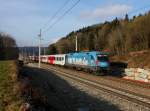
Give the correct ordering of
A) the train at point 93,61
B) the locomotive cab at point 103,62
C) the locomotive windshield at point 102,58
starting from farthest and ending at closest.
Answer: the locomotive windshield at point 102,58, the train at point 93,61, the locomotive cab at point 103,62

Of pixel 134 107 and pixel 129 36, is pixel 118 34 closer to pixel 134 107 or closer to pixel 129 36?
pixel 129 36

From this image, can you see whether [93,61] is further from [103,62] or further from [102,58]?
[103,62]

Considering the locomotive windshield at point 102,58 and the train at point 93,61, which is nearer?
the train at point 93,61

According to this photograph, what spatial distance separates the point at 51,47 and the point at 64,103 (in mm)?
135701

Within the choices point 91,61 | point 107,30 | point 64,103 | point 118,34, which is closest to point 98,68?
point 91,61

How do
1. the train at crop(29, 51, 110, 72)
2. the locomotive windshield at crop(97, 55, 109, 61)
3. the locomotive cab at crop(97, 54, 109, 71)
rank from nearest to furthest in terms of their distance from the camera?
the locomotive cab at crop(97, 54, 109, 71), the train at crop(29, 51, 110, 72), the locomotive windshield at crop(97, 55, 109, 61)

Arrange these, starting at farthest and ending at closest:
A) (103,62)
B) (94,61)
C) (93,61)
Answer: (93,61) < (94,61) < (103,62)

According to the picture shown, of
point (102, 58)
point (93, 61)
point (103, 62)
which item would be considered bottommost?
point (103, 62)

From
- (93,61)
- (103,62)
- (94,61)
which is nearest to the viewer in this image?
(103,62)

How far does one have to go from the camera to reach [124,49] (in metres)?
76.1

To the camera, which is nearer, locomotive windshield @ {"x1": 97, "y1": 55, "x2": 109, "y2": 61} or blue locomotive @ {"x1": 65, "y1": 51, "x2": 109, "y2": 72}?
blue locomotive @ {"x1": 65, "y1": 51, "x2": 109, "y2": 72}

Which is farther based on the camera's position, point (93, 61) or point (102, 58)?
point (93, 61)

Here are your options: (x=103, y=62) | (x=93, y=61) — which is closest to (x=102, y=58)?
(x=103, y=62)

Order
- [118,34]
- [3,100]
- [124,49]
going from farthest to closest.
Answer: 1. [118,34]
2. [124,49]
3. [3,100]
